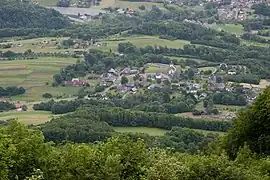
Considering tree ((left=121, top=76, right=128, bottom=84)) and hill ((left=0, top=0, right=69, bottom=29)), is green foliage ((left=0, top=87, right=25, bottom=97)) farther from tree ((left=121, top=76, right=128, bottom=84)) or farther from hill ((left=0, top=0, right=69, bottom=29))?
hill ((left=0, top=0, right=69, bottom=29))

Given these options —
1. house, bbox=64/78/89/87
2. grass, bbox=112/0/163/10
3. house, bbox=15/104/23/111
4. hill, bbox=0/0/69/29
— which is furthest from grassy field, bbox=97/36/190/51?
grass, bbox=112/0/163/10

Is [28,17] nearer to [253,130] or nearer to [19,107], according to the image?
[19,107]

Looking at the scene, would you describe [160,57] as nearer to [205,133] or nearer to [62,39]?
[62,39]

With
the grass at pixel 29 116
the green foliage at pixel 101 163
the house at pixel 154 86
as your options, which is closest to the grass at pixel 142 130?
the grass at pixel 29 116

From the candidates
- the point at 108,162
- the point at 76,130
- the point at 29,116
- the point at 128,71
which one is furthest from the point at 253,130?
the point at 128,71

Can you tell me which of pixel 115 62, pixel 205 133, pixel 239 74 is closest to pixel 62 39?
pixel 115 62
